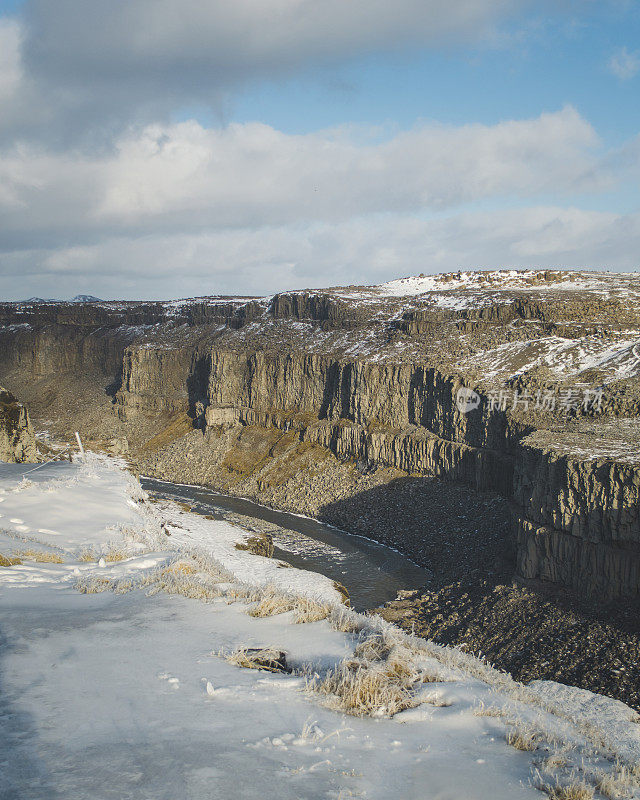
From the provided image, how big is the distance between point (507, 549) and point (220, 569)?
72.3 feet

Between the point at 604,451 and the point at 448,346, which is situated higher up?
the point at 448,346

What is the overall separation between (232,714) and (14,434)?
28596 mm

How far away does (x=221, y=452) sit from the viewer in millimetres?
60625

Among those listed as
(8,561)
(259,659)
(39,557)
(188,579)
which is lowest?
(39,557)

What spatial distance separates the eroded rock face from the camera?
28562 millimetres

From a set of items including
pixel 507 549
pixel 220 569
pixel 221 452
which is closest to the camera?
pixel 220 569

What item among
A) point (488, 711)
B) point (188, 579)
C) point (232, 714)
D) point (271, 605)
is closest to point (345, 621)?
point (271, 605)

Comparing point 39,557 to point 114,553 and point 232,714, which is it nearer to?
point 114,553

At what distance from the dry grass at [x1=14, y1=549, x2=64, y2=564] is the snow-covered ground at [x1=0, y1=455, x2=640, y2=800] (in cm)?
145

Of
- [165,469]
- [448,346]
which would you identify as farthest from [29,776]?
[165,469]

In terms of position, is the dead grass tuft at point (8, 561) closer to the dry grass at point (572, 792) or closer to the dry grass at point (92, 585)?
the dry grass at point (92, 585)

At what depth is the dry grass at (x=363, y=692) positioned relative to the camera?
230 inches

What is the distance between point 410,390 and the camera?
171ft

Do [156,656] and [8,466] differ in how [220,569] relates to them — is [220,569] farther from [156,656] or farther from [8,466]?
[8,466]
